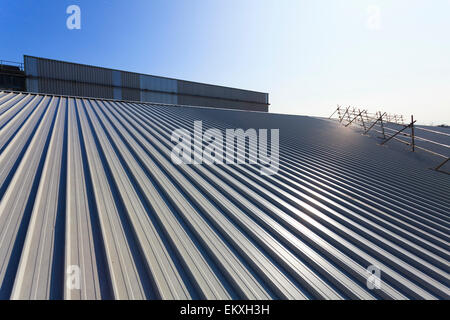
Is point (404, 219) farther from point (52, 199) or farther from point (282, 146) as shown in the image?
point (52, 199)

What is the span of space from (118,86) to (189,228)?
76.2ft

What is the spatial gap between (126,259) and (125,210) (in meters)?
0.75

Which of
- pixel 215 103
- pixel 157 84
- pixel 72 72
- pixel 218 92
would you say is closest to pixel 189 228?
pixel 72 72

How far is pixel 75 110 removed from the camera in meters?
6.70

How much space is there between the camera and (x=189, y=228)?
2369mm

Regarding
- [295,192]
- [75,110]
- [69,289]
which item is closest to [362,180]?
[295,192]

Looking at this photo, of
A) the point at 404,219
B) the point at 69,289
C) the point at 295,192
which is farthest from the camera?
the point at 295,192

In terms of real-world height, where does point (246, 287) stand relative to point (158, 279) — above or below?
below
